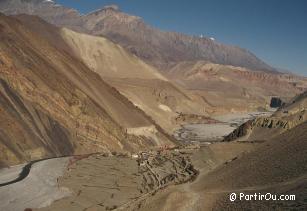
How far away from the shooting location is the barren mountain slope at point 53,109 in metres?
43.4

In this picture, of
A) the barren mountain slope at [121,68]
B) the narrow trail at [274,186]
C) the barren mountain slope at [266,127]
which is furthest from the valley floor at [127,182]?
the barren mountain slope at [121,68]

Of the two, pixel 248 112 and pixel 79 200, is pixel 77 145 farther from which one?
pixel 248 112

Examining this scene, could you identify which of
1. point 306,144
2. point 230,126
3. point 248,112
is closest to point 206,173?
Result: point 306,144

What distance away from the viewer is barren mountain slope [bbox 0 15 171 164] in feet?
142

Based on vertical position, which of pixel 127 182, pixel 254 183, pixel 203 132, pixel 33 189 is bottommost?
pixel 203 132

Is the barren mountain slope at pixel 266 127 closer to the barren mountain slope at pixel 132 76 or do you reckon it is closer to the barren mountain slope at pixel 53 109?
the barren mountain slope at pixel 53 109

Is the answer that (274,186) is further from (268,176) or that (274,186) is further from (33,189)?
(33,189)

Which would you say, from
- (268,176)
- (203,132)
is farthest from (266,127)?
(203,132)

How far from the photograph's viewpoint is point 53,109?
52.2 m

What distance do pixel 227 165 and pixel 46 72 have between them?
3280 cm

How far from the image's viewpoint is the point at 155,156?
40781mm

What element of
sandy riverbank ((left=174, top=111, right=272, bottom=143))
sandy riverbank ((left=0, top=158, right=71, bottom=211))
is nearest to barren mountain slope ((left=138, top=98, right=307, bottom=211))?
sandy riverbank ((left=0, top=158, right=71, bottom=211))

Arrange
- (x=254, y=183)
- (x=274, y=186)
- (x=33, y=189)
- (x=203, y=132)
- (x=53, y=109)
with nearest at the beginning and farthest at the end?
1. (x=274, y=186)
2. (x=254, y=183)
3. (x=33, y=189)
4. (x=53, y=109)
5. (x=203, y=132)

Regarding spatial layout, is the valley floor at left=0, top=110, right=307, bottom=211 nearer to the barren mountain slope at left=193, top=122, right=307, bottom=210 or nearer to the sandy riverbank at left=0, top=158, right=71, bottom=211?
the sandy riverbank at left=0, top=158, right=71, bottom=211
